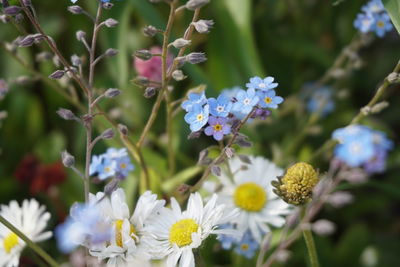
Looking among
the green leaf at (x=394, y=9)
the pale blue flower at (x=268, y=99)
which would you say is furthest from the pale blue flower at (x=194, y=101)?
the green leaf at (x=394, y=9)

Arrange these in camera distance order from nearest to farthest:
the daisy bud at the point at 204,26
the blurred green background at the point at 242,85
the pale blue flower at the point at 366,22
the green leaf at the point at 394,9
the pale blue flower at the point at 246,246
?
the daisy bud at the point at 204,26
the green leaf at the point at 394,9
the pale blue flower at the point at 246,246
the pale blue flower at the point at 366,22
the blurred green background at the point at 242,85

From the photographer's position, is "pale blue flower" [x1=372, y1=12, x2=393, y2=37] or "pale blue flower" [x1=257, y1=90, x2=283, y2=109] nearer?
"pale blue flower" [x1=257, y1=90, x2=283, y2=109]

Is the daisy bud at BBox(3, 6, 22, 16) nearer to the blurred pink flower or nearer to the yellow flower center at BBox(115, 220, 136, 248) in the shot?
the yellow flower center at BBox(115, 220, 136, 248)

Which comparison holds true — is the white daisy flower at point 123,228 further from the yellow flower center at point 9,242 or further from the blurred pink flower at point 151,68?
the blurred pink flower at point 151,68

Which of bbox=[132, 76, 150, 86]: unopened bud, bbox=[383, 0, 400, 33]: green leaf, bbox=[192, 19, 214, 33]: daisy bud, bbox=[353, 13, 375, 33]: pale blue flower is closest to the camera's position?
bbox=[192, 19, 214, 33]: daisy bud

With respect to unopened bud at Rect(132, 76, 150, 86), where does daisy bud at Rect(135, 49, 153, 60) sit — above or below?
above

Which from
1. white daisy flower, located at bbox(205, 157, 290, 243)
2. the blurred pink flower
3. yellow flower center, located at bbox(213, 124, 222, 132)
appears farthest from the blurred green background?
yellow flower center, located at bbox(213, 124, 222, 132)

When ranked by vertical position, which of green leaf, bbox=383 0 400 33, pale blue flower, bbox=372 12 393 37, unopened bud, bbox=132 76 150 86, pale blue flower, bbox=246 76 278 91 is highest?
green leaf, bbox=383 0 400 33
